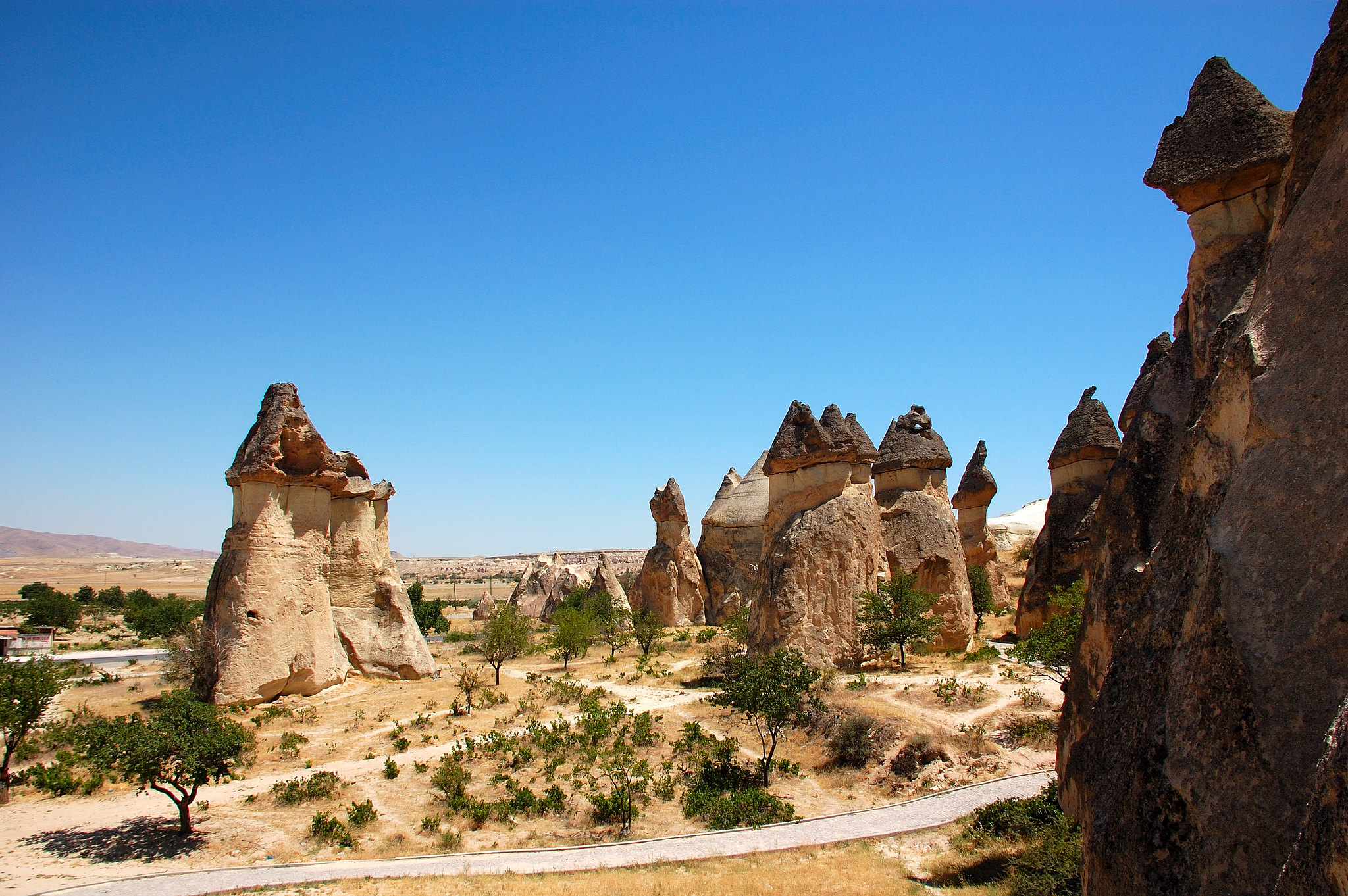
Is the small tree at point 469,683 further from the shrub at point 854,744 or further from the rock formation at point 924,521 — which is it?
the rock formation at point 924,521

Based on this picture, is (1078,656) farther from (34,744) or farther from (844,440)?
(34,744)

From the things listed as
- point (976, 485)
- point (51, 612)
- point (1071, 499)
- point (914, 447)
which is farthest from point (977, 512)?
point (51, 612)

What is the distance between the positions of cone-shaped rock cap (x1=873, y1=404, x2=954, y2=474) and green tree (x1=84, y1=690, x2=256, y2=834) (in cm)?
1575

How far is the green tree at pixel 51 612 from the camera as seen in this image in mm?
31031

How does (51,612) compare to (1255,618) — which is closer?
(1255,618)

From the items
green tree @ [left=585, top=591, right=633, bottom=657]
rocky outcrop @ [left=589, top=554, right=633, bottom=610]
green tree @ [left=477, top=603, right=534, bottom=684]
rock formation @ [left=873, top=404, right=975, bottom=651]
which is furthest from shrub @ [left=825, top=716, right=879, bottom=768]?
rocky outcrop @ [left=589, top=554, right=633, bottom=610]

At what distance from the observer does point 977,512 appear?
25.6 metres

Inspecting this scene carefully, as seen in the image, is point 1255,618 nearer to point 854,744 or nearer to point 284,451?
point 854,744

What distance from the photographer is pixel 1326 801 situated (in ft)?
7.91

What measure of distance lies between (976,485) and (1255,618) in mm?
23249

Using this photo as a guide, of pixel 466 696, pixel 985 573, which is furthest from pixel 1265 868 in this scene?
pixel 985 573

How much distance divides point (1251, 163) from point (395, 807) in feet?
36.7

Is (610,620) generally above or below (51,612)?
above

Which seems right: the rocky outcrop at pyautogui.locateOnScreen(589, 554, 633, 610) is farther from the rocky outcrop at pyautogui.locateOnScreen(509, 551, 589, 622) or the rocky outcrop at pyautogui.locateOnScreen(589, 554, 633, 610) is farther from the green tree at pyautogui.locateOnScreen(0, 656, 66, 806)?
the green tree at pyautogui.locateOnScreen(0, 656, 66, 806)
